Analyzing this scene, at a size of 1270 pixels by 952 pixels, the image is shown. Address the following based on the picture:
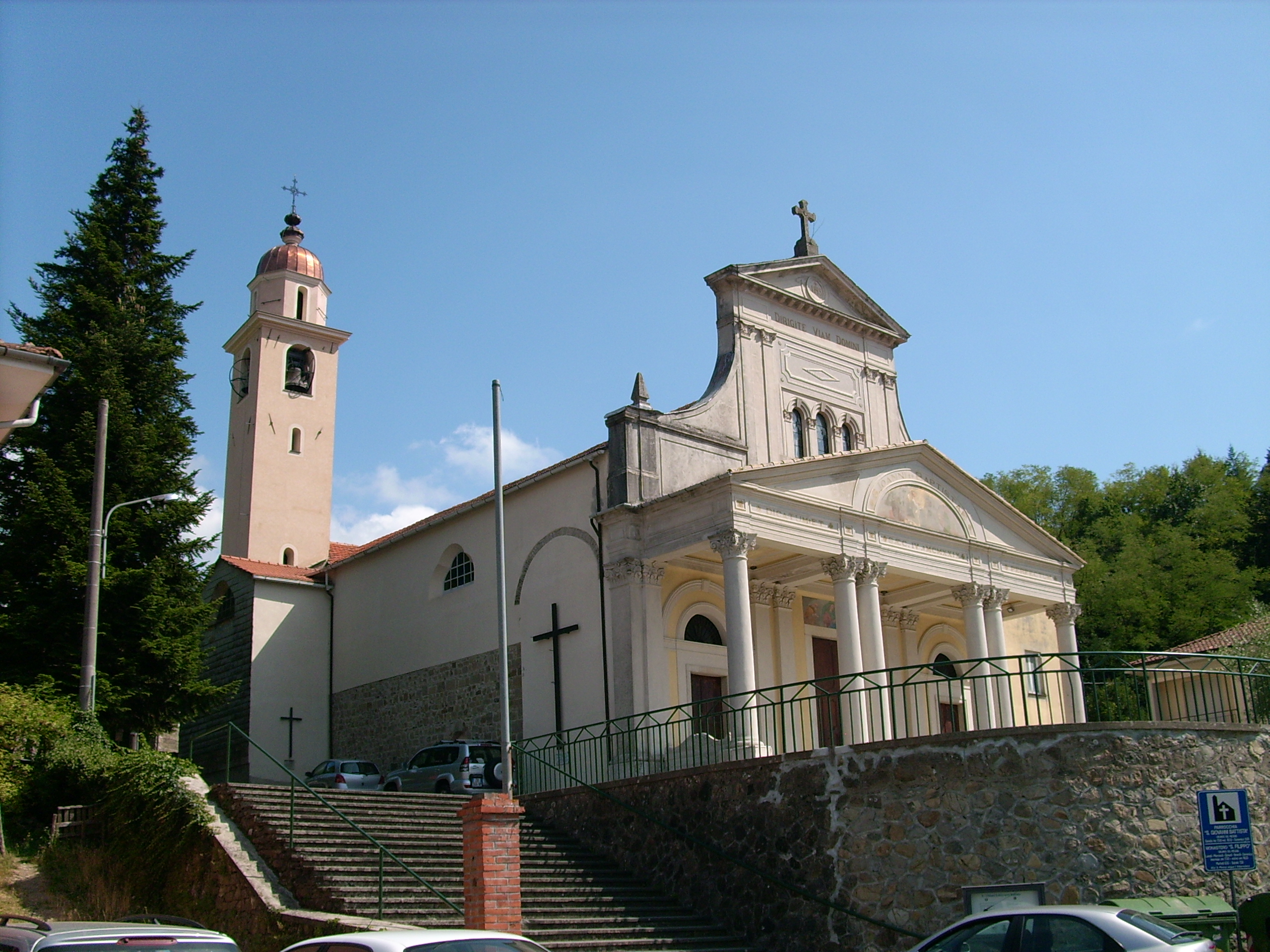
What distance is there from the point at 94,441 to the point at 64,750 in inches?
285

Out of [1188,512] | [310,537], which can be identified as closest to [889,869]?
[310,537]

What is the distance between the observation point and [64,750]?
53.3 feet

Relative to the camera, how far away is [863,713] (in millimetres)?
21719

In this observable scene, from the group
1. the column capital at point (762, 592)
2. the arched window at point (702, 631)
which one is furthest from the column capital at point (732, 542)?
the column capital at point (762, 592)

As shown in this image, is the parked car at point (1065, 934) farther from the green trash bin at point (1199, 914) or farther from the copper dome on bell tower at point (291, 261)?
the copper dome on bell tower at point (291, 261)

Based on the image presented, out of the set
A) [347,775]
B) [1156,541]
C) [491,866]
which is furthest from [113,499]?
Answer: [1156,541]

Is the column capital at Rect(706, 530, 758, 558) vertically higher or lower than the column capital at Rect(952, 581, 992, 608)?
higher

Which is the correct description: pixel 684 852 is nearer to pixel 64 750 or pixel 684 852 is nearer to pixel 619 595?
pixel 619 595

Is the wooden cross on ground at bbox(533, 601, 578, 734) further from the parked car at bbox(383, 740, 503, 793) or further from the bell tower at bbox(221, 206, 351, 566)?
the bell tower at bbox(221, 206, 351, 566)

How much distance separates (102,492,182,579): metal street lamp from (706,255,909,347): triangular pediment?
12.3 metres

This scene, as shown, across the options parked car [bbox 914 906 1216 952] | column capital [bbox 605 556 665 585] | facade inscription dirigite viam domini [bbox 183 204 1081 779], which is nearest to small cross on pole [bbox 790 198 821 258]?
facade inscription dirigite viam domini [bbox 183 204 1081 779]

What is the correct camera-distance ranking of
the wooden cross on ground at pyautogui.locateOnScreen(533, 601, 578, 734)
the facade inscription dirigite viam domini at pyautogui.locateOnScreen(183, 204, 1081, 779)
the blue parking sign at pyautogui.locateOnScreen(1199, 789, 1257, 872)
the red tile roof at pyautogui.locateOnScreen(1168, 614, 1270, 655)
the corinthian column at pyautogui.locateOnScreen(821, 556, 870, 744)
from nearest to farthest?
the blue parking sign at pyautogui.locateOnScreen(1199, 789, 1257, 872) → the corinthian column at pyautogui.locateOnScreen(821, 556, 870, 744) → the facade inscription dirigite viam domini at pyautogui.locateOnScreen(183, 204, 1081, 779) → the wooden cross on ground at pyautogui.locateOnScreen(533, 601, 578, 734) → the red tile roof at pyautogui.locateOnScreen(1168, 614, 1270, 655)

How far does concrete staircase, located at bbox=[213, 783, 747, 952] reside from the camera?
14.0 metres

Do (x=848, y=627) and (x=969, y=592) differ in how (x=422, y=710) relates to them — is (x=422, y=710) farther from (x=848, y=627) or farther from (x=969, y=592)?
(x=969, y=592)
